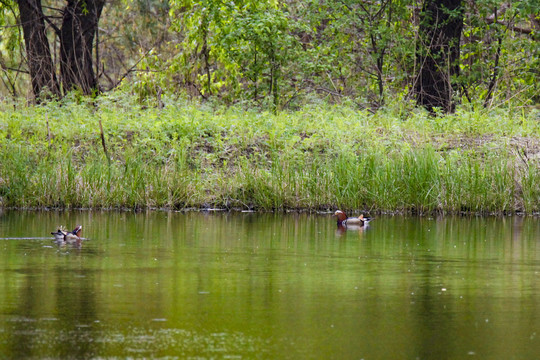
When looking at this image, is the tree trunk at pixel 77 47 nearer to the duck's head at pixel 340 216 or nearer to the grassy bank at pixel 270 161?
the grassy bank at pixel 270 161

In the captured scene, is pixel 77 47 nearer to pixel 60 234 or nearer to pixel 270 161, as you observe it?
pixel 270 161

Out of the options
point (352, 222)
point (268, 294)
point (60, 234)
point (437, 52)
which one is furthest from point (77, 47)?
point (268, 294)

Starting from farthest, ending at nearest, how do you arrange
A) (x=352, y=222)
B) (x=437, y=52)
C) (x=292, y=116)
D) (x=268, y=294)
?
1. (x=437, y=52)
2. (x=292, y=116)
3. (x=352, y=222)
4. (x=268, y=294)

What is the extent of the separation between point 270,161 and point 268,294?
1148 cm

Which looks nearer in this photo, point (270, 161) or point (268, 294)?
point (268, 294)

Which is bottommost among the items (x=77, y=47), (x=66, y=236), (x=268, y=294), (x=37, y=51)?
(x=268, y=294)

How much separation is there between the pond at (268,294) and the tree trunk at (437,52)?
459 inches

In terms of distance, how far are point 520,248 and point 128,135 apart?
457 inches

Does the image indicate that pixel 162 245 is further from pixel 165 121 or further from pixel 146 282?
pixel 165 121

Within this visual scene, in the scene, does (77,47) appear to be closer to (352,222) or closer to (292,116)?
→ (292,116)

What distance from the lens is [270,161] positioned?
777 inches

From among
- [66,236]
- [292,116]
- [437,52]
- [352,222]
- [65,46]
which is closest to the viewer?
[66,236]

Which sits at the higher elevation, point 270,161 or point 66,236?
point 270,161

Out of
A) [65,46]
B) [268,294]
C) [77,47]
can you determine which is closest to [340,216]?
[268,294]
